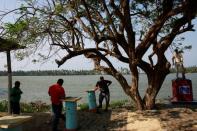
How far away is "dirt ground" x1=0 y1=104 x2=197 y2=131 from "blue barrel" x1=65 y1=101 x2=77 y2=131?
66 cm

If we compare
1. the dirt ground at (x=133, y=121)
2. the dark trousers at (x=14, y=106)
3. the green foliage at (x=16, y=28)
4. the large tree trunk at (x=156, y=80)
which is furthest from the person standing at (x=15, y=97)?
the large tree trunk at (x=156, y=80)

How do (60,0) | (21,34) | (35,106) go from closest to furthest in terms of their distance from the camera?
(21,34)
(60,0)
(35,106)

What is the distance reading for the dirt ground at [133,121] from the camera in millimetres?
14820

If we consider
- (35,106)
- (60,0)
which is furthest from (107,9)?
(35,106)

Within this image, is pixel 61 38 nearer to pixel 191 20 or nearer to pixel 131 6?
pixel 131 6

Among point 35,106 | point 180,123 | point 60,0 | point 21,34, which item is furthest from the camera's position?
point 35,106

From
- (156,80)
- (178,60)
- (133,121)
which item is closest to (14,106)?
(133,121)

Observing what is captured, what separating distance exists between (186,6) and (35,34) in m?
6.91

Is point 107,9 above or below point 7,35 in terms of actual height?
above

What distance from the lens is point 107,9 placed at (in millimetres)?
18625

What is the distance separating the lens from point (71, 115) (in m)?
15.0

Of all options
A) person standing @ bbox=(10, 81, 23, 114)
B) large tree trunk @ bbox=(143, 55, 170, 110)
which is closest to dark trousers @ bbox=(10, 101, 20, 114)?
person standing @ bbox=(10, 81, 23, 114)

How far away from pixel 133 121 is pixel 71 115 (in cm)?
259

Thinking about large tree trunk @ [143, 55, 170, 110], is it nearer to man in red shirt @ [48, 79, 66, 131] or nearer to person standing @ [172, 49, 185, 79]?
person standing @ [172, 49, 185, 79]
